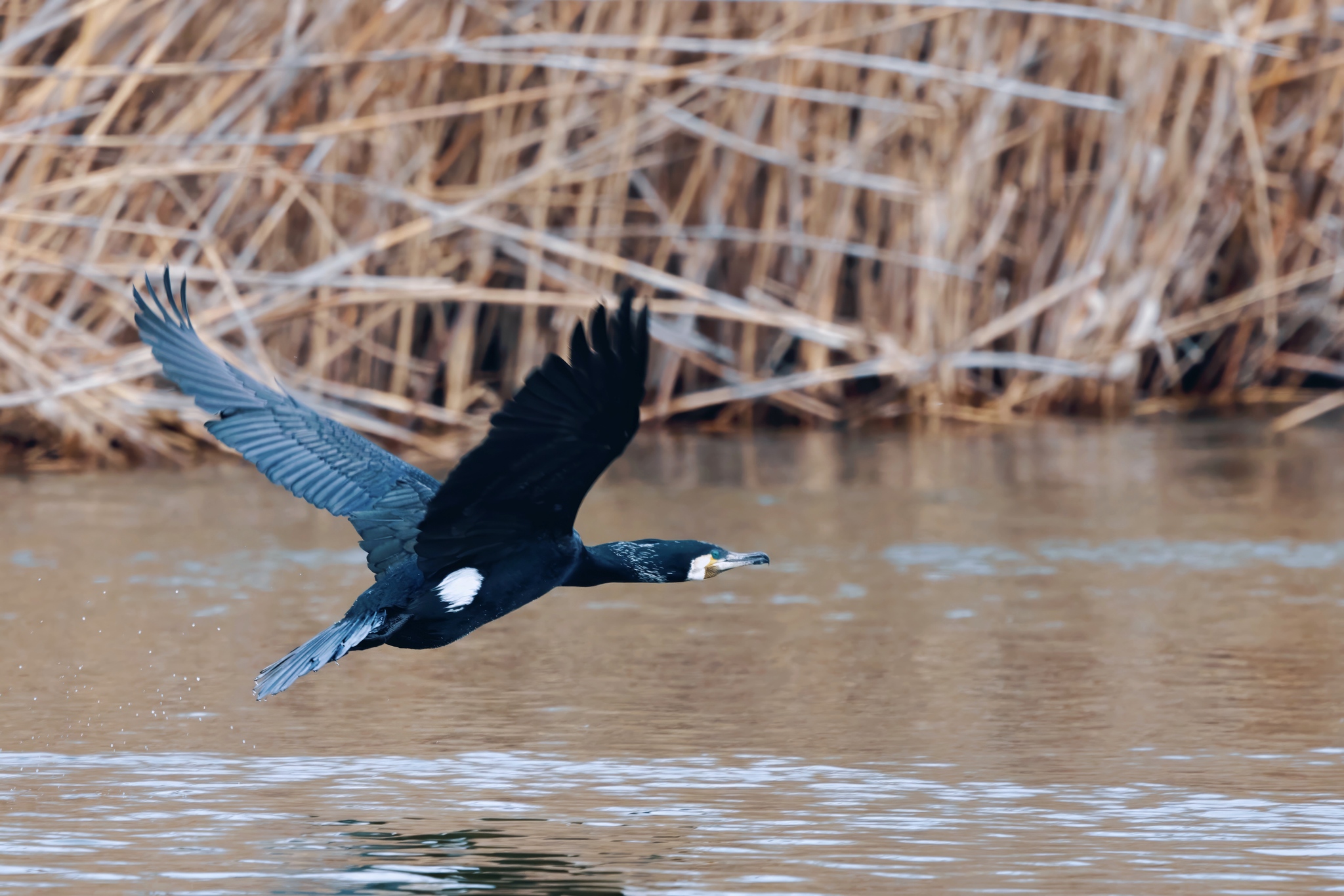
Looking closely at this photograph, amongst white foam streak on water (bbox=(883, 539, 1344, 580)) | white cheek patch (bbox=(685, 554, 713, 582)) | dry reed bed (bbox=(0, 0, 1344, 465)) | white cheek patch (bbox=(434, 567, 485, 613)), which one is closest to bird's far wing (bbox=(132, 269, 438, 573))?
white cheek patch (bbox=(434, 567, 485, 613))

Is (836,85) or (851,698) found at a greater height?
(836,85)

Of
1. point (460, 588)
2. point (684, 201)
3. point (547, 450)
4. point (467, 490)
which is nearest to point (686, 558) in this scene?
point (460, 588)

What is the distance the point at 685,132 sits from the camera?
10.0 metres

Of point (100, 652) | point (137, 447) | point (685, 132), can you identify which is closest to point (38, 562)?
point (100, 652)

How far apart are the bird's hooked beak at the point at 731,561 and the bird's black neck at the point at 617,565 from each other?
0.35 feet

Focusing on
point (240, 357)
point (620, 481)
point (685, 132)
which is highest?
point (685, 132)

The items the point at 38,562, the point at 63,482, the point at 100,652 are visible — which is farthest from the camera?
the point at 63,482

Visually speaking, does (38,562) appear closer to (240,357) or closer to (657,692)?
(240,357)

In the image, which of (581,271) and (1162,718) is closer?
(1162,718)

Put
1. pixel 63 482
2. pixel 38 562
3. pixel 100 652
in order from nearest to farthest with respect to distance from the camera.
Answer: pixel 100 652, pixel 38 562, pixel 63 482

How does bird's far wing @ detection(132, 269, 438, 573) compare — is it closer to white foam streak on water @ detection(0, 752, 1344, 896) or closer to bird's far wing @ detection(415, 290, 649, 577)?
bird's far wing @ detection(415, 290, 649, 577)

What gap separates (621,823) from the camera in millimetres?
3799

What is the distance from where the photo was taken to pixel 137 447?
890cm

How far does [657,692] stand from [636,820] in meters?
1.23
